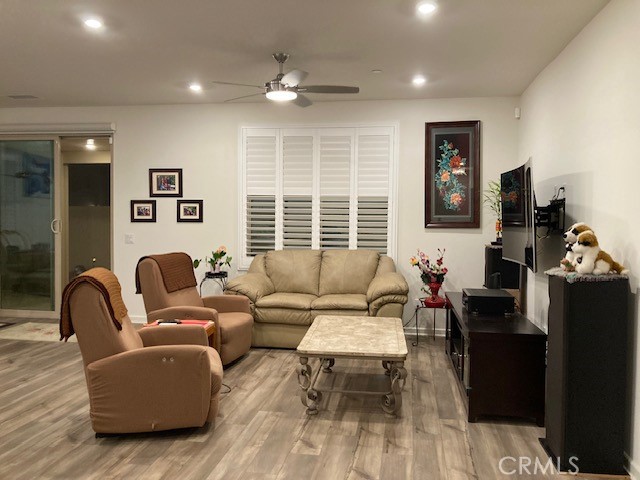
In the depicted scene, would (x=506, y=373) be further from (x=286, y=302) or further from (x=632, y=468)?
(x=286, y=302)

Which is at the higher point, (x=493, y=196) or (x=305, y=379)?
(x=493, y=196)

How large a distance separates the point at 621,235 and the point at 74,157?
7312 mm

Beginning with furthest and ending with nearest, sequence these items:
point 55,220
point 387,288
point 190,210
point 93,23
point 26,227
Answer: point 26,227 < point 55,220 < point 190,210 < point 387,288 < point 93,23

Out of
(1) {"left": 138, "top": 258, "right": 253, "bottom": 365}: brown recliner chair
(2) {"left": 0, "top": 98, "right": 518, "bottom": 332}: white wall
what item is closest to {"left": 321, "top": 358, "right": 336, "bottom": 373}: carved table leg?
(1) {"left": 138, "top": 258, "right": 253, "bottom": 365}: brown recliner chair

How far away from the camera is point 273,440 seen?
280 cm

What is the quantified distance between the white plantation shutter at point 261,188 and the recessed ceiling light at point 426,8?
2.83 meters

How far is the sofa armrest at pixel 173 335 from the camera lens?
3.26 meters

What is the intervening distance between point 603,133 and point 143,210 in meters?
5.00

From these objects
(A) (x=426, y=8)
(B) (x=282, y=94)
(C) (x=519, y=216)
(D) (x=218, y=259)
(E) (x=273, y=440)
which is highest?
(A) (x=426, y=8)

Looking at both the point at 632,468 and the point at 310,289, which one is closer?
the point at 632,468

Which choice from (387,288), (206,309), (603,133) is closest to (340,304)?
(387,288)

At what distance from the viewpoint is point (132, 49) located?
393cm

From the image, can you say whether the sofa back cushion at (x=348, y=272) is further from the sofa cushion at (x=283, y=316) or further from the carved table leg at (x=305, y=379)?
the carved table leg at (x=305, y=379)

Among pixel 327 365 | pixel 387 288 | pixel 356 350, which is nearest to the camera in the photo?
pixel 356 350
